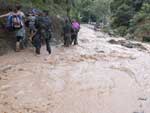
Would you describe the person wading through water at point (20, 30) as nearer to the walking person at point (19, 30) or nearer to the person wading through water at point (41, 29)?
the walking person at point (19, 30)

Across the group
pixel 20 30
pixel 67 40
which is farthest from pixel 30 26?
pixel 67 40

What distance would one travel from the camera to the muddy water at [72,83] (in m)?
7.82

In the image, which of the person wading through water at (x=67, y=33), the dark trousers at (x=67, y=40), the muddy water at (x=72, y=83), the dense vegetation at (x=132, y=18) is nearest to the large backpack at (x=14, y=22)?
the muddy water at (x=72, y=83)

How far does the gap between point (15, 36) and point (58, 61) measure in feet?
6.95

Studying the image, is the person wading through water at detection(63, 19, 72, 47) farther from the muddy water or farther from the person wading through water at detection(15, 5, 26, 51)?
the person wading through water at detection(15, 5, 26, 51)

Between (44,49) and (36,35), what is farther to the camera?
(44,49)

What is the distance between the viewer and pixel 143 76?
11.3 m

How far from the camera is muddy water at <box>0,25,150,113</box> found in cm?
782

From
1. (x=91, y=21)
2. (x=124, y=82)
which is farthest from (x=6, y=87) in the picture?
(x=91, y=21)

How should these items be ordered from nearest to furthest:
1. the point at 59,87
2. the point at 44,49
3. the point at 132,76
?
the point at 59,87
the point at 132,76
the point at 44,49

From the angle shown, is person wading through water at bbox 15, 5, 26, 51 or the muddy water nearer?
the muddy water

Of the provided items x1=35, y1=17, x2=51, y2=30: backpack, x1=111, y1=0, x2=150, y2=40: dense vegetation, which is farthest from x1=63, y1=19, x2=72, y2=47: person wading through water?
x1=111, y1=0, x2=150, y2=40: dense vegetation

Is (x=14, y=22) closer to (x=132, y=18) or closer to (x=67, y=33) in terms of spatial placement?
(x=67, y=33)

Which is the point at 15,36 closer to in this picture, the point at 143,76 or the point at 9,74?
the point at 9,74
